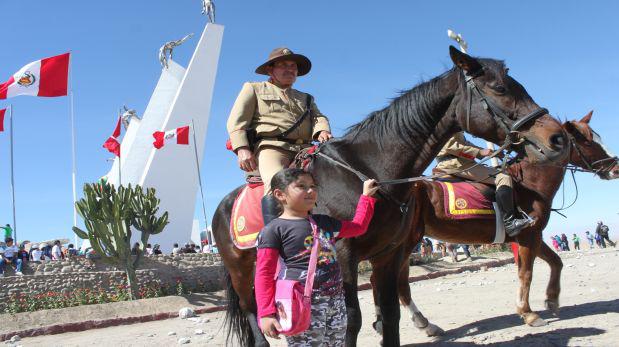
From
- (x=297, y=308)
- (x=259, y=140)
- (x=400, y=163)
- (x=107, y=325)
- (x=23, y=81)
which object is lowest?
(x=107, y=325)

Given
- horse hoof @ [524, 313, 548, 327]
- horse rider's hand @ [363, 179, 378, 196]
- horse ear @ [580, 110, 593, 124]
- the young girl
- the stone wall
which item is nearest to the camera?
the young girl

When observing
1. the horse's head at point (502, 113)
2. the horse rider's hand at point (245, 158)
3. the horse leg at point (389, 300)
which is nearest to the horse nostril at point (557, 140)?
the horse's head at point (502, 113)

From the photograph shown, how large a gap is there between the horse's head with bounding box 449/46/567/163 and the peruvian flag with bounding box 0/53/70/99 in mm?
17971

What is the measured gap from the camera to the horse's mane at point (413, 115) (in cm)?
387

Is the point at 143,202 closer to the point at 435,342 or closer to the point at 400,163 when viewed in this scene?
the point at 435,342

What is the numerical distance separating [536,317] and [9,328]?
9.81 metres

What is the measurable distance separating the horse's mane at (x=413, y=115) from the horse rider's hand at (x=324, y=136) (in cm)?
24

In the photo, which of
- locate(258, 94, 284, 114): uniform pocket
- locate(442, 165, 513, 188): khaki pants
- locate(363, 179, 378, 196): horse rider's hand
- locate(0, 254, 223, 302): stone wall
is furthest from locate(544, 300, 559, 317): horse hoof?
locate(0, 254, 223, 302): stone wall

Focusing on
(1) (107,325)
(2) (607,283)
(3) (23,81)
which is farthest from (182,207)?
(2) (607,283)

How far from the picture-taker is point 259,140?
443 cm

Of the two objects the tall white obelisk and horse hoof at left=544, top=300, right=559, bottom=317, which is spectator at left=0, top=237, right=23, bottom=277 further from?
the tall white obelisk

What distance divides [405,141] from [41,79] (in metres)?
18.4

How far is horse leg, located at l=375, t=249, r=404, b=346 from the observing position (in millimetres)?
4160

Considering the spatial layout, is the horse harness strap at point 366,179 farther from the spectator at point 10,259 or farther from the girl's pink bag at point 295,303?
the spectator at point 10,259
